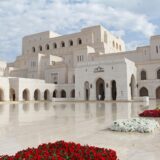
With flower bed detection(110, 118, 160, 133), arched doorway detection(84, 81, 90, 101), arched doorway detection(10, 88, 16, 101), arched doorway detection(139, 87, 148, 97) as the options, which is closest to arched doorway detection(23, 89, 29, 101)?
arched doorway detection(10, 88, 16, 101)

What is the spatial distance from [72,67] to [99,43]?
10.0m

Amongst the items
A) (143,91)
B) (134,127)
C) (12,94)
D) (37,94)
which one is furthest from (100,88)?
(134,127)

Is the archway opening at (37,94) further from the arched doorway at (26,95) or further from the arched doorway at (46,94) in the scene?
the arched doorway at (26,95)

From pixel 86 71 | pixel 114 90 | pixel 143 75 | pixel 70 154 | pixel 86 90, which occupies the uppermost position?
pixel 86 71

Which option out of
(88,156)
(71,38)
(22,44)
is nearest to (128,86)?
(71,38)

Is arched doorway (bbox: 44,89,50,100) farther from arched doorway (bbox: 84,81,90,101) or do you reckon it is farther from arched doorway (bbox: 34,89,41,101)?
arched doorway (bbox: 84,81,90,101)

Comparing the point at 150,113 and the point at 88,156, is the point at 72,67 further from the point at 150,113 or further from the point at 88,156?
the point at 88,156

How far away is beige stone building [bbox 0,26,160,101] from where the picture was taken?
36438mm

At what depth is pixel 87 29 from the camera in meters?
56.9

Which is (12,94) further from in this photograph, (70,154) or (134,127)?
(70,154)

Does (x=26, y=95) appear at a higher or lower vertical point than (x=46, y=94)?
lower

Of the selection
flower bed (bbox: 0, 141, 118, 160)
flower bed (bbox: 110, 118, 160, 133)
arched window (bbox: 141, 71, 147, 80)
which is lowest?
flower bed (bbox: 110, 118, 160, 133)

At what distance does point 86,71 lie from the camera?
38.5m

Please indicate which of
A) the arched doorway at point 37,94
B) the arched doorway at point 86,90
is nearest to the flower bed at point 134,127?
the arched doorway at point 86,90
